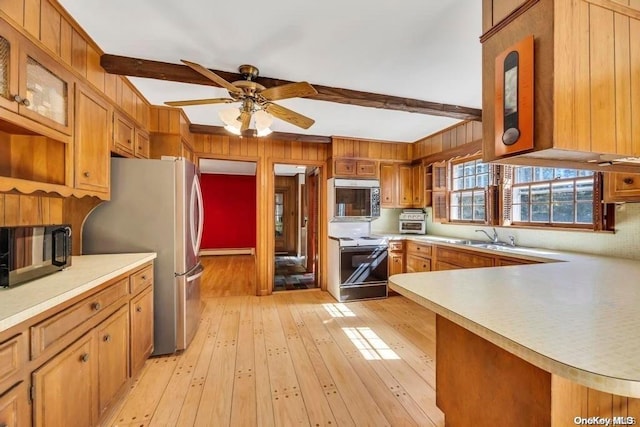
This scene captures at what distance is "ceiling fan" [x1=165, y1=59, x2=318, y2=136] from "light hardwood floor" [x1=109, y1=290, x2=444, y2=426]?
2.03m

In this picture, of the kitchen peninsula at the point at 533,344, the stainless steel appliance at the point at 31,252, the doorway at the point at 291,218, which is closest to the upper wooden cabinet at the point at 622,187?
the kitchen peninsula at the point at 533,344

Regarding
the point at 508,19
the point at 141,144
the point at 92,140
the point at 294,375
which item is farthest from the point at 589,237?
the point at 141,144

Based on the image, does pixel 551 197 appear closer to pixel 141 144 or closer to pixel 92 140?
pixel 92 140

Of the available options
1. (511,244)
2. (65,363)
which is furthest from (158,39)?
(511,244)

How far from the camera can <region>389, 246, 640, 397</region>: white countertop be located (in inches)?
25.9

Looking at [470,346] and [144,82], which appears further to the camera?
[144,82]

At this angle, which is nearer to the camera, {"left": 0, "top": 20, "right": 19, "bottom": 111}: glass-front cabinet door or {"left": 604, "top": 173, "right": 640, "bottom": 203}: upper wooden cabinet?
{"left": 0, "top": 20, "right": 19, "bottom": 111}: glass-front cabinet door

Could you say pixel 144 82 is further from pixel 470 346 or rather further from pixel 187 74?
pixel 470 346

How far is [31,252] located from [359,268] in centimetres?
327

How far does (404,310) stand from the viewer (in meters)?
3.45

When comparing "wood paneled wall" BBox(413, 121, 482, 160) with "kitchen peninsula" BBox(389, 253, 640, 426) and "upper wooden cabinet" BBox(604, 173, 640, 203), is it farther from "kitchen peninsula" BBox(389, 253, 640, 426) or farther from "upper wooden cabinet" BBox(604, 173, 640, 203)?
"kitchen peninsula" BBox(389, 253, 640, 426)

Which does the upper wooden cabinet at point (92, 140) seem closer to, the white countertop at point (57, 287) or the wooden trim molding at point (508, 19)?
the white countertop at point (57, 287)

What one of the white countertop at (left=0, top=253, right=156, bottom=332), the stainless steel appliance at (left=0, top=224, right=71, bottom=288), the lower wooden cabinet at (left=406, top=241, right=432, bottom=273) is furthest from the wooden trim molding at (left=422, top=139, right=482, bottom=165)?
the stainless steel appliance at (left=0, top=224, right=71, bottom=288)

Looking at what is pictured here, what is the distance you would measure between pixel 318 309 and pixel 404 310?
1.11 meters
